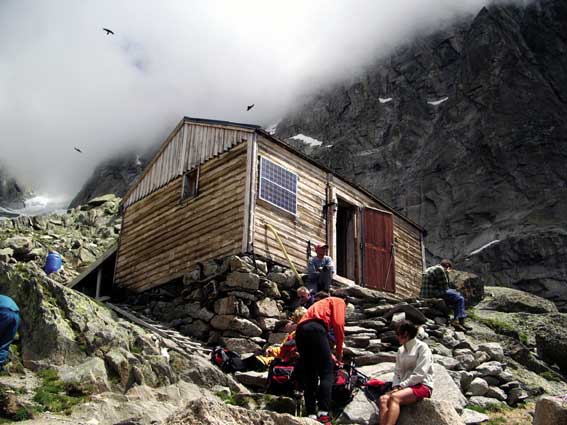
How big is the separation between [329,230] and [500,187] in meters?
33.0

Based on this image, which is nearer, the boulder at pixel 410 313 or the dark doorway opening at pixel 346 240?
the boulder at pixel 410 313

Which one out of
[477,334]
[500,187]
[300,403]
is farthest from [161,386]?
[500,187]

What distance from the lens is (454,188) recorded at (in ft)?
163

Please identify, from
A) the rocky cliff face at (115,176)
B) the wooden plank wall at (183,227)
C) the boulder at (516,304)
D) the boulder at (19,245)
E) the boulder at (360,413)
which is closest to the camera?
the boulder at (360,413)

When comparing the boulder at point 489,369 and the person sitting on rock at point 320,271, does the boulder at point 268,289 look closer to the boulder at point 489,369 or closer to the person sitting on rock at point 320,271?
the person sitting on rock at point 320,271

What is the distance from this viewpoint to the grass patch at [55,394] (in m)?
8.02

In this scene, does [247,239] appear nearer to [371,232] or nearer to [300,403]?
[371,232]

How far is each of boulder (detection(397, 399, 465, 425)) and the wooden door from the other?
1113cm

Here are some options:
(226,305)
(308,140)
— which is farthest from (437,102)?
(226,305)

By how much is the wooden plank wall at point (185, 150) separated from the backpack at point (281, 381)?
8271 millimetres

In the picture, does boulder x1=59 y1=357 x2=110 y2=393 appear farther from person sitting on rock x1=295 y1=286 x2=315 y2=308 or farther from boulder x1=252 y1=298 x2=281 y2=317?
boulder x1=252 y1=298 x2=281 y2=317

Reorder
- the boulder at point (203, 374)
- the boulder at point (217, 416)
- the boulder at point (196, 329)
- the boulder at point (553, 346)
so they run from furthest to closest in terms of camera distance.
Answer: the boulder at point (196, 329) < the boulder at point (553, 346) < the boulder at point (203, 374) < the boulder at point (217, 416)

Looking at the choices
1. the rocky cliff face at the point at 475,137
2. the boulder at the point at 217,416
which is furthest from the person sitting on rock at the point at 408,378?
the rocky cliff face at the point at 475,137

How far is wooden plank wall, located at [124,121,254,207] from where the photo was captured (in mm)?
17516
